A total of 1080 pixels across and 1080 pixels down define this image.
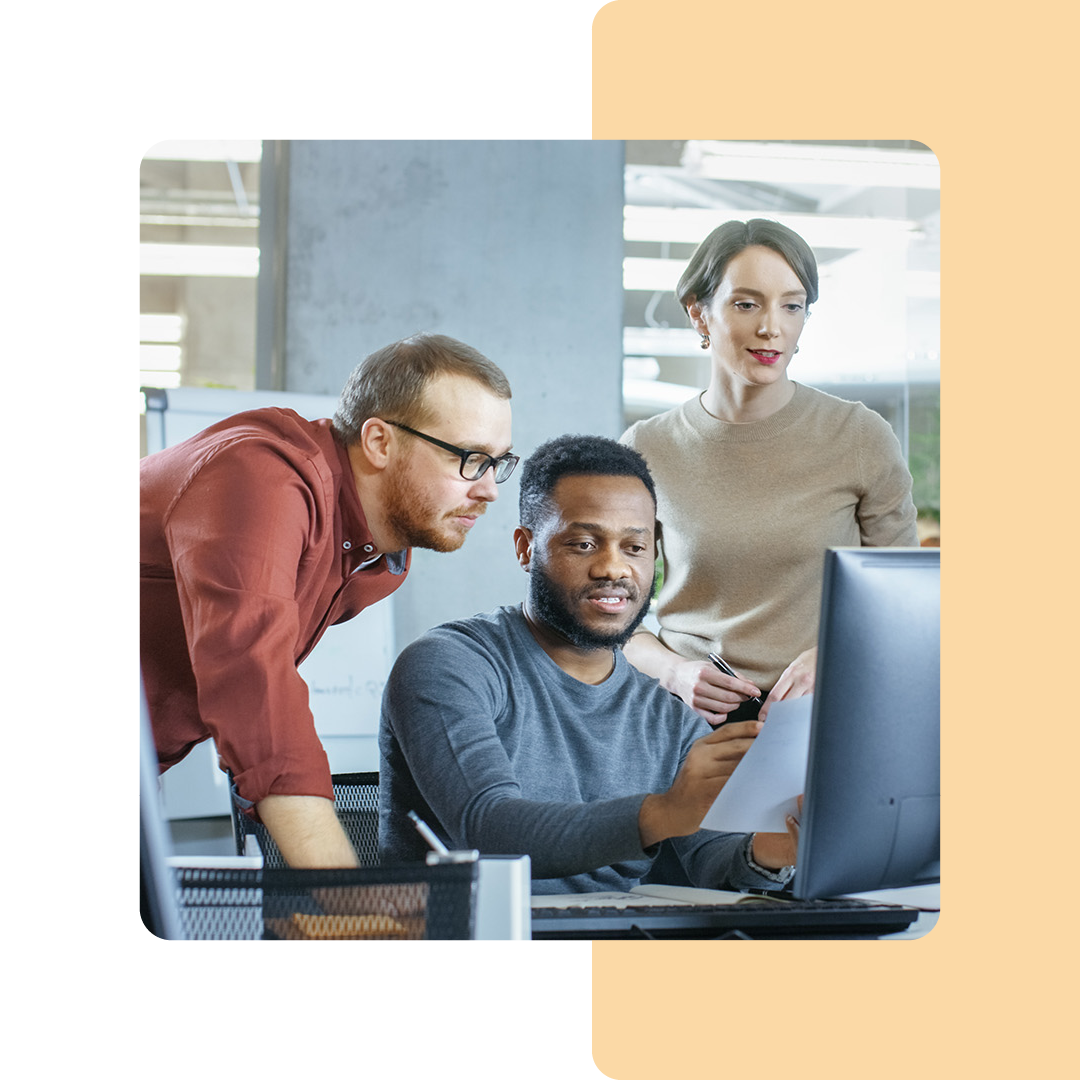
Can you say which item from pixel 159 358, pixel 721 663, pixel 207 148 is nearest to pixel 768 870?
pixel 721 663

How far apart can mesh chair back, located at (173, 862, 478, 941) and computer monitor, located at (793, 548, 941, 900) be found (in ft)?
1.42

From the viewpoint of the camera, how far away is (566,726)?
1735mm

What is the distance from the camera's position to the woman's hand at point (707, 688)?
1.75 metres

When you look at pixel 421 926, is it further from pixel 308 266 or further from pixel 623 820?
pixel 308 266

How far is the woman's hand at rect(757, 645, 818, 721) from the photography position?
1680 millimetres

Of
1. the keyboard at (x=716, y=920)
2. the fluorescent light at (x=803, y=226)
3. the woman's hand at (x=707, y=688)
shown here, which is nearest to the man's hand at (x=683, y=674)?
the woman's hand at (x=707, y=688)

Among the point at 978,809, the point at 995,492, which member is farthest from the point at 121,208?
the point at 978,809

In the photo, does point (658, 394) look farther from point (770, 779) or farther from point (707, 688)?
point (770, 779)

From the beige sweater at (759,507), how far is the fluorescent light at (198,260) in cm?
66

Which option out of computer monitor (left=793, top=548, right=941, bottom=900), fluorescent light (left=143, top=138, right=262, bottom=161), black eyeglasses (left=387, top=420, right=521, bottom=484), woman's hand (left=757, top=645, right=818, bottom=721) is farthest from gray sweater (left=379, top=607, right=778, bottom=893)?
fluorescent light (left=143, top=138, right=262, bottom=161)

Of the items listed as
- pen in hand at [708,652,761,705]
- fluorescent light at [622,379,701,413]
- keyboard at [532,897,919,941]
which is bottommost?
keyboard at [532,897,919,941]

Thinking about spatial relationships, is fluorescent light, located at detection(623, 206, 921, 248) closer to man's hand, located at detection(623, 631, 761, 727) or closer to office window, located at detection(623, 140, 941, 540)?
office window, located at detection(623, 140, 941, 540)

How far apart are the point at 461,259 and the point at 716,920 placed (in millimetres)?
1032

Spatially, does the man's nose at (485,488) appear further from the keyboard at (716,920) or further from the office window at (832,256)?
the keyboard at (716,920)
